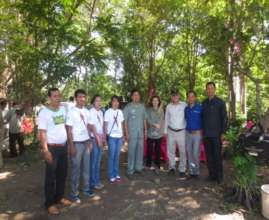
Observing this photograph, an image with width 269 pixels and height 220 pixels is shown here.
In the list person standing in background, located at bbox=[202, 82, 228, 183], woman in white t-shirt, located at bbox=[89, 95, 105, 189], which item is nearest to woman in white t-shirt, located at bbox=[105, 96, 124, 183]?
woman in white t-shirt, located at bbox=[89, 95, 105, 189]

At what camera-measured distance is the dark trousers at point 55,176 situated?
15.5 feet

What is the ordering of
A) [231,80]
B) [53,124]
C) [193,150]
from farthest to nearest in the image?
1. [231,80]
2. [193,150]
3. [53,124]

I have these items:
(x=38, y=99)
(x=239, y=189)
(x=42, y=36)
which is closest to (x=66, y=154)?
(x=239, y=189)

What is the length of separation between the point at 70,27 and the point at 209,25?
461 cm

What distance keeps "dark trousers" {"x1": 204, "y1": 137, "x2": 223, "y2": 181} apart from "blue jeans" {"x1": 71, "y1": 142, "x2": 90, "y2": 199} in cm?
239

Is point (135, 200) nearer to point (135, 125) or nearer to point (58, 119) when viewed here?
point (135, 125)

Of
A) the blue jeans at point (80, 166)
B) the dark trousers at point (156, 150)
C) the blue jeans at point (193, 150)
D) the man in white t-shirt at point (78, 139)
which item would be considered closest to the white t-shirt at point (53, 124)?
the man in white t-shirt at point (78, 139)

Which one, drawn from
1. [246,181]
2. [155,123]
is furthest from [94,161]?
[246,181]

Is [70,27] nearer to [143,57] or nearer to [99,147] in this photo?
[99,147]

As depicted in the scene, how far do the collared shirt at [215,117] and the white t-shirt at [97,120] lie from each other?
1.98 m

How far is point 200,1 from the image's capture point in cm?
971

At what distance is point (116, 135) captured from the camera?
5875mm

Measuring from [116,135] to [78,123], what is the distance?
1022 millimetres

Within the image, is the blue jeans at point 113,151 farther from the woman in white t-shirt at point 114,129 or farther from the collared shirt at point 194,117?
the collared shirt at point 194,117
